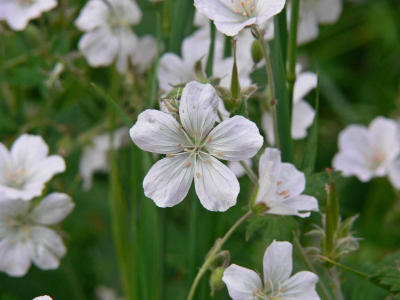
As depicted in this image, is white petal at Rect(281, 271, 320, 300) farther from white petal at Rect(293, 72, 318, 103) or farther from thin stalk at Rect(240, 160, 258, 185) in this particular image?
white petal at Rect(293, 72, 318, 103)

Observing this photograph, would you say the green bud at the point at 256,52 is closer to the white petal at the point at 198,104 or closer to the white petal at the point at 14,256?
the white petal at the point at 198,104

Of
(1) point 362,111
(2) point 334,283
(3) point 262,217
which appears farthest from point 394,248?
(3) point 262,217

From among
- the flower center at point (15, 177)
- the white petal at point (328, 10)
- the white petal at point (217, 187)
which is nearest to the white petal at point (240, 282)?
the white petal at point (217, 187)

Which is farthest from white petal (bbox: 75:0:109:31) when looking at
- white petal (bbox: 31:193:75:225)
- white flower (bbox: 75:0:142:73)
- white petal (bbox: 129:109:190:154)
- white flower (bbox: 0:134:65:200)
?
white petal (bbox: 129:109:190:154)

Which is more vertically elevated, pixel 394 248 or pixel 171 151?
pixel 171 151

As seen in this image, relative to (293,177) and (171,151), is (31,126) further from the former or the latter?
(293,177)

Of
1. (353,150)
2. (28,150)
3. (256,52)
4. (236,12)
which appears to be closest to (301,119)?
(353,150)
